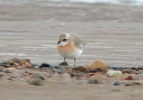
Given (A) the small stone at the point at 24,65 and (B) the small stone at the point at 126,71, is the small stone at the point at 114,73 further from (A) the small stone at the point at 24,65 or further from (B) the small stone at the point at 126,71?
(A) the small stone at the point at 24,65

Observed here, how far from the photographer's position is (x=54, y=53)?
1241 cm

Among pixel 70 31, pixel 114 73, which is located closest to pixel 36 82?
pixel 114 73

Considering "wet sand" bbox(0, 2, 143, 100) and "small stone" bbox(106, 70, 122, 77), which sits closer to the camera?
"wet sand" bbox(0, 2, 143, 100)

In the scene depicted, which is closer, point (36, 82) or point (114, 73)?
point (36, 82)

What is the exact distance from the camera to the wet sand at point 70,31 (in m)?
7.25

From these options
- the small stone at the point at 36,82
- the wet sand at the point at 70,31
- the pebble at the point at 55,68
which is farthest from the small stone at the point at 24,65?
the small stone at the point at 36,82

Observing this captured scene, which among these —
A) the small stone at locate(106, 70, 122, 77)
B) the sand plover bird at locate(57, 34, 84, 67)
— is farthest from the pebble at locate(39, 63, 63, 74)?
the small stone at locate(106, 70, 122, 77)

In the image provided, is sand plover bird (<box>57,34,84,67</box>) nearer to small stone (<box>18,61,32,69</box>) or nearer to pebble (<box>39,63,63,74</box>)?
pebble (<box>39,63,63,74</box>)

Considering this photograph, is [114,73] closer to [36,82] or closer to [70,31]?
[36,82]

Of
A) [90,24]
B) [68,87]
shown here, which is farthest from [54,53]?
[90,24]

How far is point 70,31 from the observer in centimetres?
1773

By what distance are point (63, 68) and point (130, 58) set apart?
7.48ft

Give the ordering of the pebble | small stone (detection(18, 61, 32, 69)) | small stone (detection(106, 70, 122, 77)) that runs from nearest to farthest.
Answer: small stone (detection(106, 70, 122, 77)) < the pebble < small stone (detection(18, 61, 32, 69))

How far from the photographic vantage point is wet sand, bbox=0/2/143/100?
285 inches
